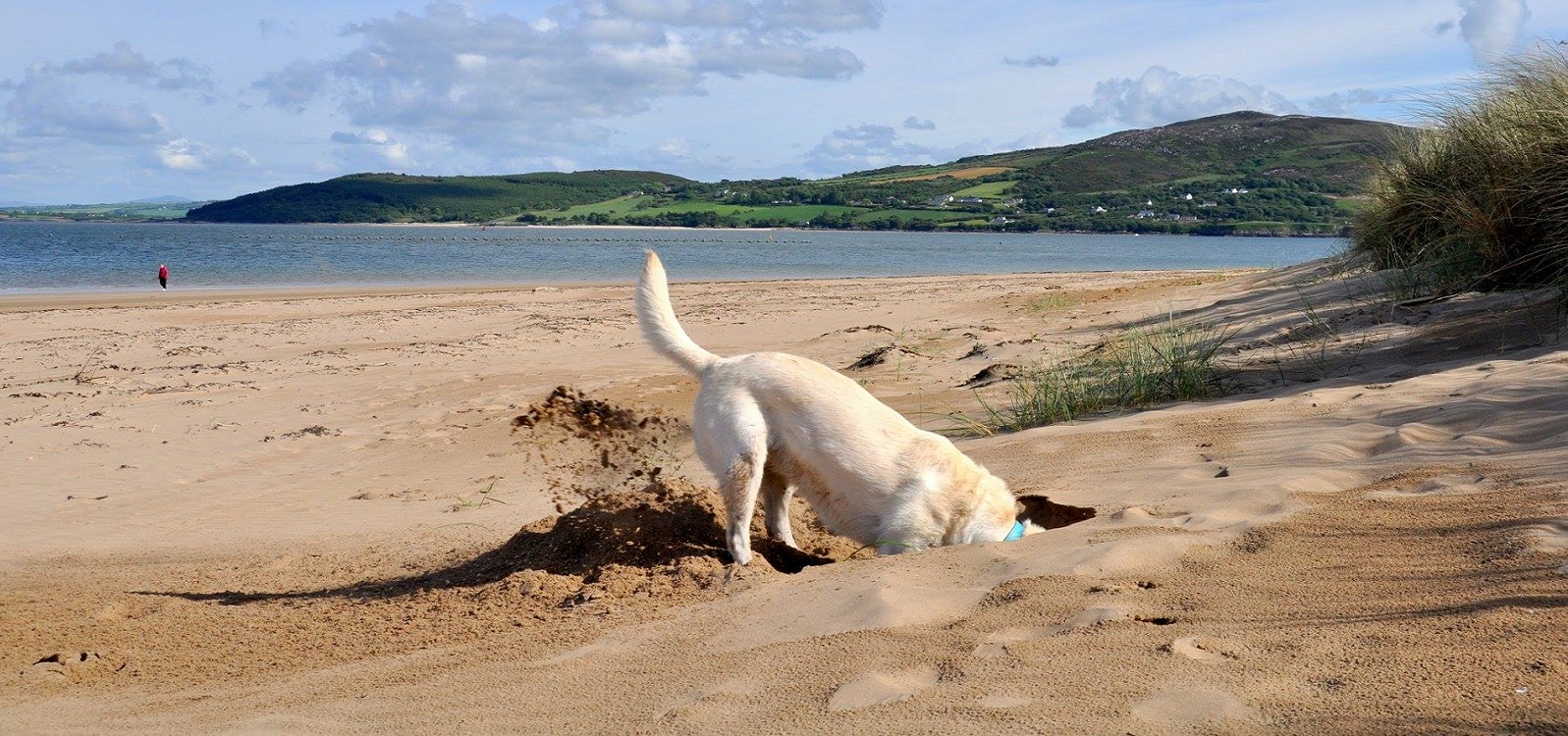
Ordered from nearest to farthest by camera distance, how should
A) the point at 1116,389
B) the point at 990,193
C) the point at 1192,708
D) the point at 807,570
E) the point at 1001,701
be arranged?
the point at 1192,708
the point at 1001,701
the point at 807,570
the point at 1116,389
the point at 990,193

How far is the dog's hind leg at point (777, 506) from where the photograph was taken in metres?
6.10

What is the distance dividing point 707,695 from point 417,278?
3739 cm

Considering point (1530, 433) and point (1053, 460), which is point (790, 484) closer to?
point (1053, 460)

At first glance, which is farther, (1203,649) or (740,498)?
(740,498)

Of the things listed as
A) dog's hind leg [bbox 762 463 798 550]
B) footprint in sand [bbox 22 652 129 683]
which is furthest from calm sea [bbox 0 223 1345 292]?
footprint in sand [bbox 22 652 129 683]

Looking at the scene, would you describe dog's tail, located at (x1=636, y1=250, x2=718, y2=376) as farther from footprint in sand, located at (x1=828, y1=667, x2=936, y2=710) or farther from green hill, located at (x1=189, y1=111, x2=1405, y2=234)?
green hill, located at (x1=189, y1=111, x2=1405, y2=234)

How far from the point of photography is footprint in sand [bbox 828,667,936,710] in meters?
3.31

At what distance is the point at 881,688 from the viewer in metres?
3.41

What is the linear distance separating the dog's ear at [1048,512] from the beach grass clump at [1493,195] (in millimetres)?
5678

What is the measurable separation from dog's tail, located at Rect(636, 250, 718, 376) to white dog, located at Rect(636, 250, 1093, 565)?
18cm

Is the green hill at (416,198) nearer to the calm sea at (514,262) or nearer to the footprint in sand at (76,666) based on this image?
the calm sea at (514,262)

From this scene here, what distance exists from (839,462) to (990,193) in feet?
388

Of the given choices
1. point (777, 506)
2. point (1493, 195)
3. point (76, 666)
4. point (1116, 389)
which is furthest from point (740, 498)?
point (1493, 195)

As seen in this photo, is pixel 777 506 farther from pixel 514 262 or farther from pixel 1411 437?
pixel 514 262
